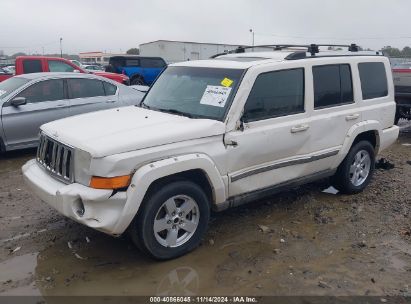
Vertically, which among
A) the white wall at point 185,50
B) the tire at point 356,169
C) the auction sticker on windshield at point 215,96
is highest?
the white wall at point 185,50

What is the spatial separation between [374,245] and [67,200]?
303 cm

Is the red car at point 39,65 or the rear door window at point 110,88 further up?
the red car at point 39,65

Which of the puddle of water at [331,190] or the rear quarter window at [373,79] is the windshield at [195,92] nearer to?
the rear quarter window at [373,79]

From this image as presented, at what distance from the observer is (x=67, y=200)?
355cm

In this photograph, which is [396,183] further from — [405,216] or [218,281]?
[218,281]

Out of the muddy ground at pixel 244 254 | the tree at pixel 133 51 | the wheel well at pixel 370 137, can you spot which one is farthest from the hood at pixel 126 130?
the tree at pixel 133 51

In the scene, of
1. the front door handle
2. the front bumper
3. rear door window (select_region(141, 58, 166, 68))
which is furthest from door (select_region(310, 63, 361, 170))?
rear door window (select_region(141, 58, 166, 68))

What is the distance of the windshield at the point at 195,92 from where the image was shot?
427cm

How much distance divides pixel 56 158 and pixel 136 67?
18.2 meters

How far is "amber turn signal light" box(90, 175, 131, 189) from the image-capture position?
3469 mm

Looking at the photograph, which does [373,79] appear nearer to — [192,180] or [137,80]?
[192,180]

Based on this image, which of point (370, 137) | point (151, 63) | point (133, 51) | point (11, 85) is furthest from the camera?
point (133, 51)

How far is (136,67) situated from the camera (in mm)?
21547

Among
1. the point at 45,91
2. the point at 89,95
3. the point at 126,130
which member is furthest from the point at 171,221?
the point at 89,95
